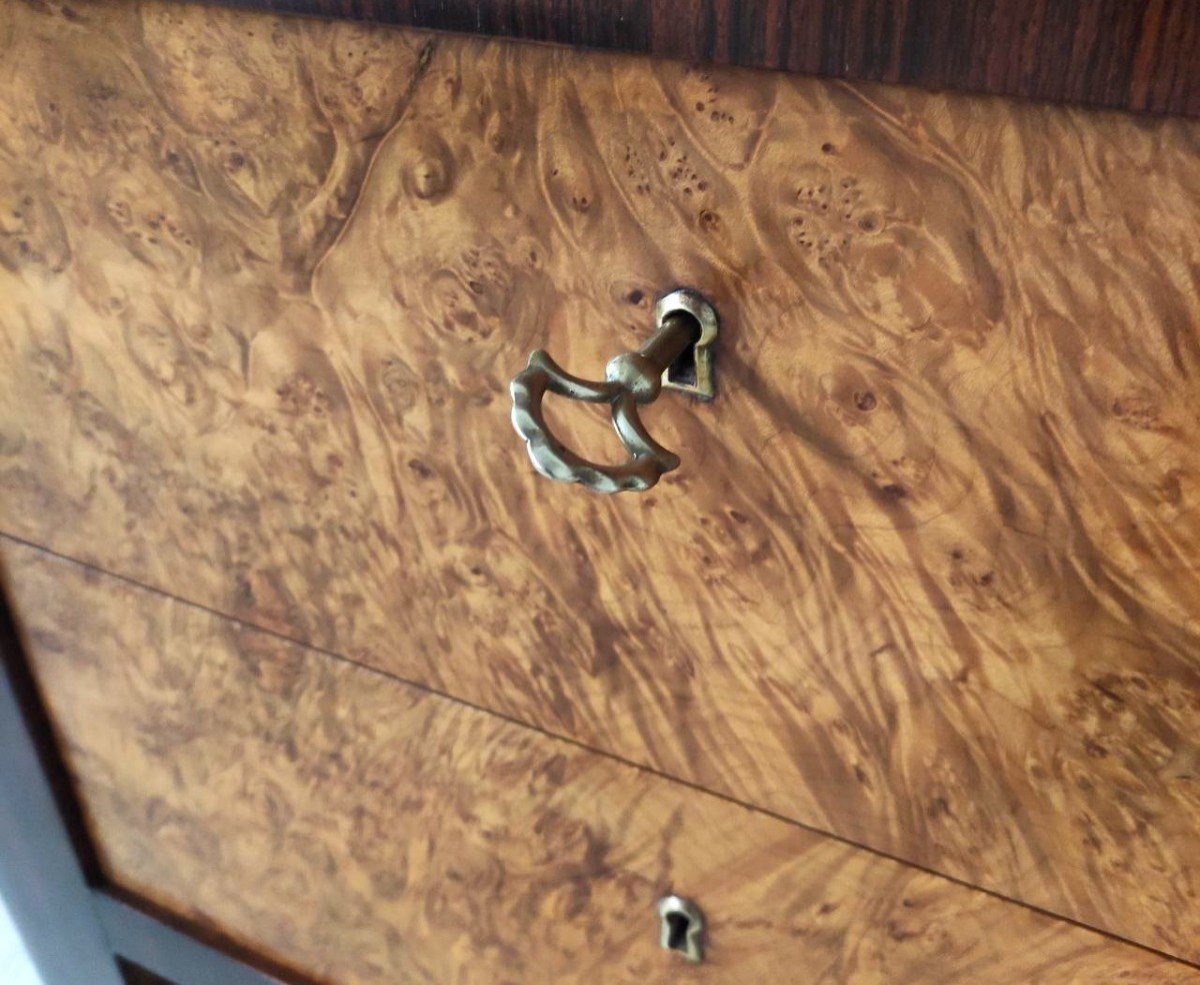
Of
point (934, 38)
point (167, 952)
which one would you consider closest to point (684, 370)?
point (934, 38)

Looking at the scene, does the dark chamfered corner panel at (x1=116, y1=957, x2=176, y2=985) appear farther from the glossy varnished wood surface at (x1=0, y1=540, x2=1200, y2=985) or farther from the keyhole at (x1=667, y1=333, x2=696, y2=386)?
the keyhole at (x1=667, y1=333, x2=696, y2=386)

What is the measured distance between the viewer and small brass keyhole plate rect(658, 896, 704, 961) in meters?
0.48

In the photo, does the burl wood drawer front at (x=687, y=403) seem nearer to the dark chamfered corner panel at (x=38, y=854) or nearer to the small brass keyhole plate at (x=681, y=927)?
the small brass keyhole plate at (x=681, y=927)

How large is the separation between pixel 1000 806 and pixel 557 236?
0.22m

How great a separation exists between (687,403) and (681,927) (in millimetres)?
235

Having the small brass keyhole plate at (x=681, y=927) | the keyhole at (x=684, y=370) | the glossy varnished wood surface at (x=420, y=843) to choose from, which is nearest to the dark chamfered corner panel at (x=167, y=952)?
the glossy varnished wood surface at (x=420, y=843)

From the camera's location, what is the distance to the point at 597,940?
513 millimetres

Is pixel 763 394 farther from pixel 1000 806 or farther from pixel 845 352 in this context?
pixel 1000 806

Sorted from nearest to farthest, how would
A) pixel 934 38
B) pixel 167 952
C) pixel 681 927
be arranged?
pixel 934 38
pixel 681 927
pixel 167 952

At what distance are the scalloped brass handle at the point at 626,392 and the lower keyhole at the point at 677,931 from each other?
0.23m

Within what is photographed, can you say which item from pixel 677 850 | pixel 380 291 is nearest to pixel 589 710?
pixel 677 850

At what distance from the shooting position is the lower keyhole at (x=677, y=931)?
0.48 metres

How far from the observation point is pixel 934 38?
27 cm

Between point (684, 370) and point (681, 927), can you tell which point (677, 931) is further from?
point (684, 370)
